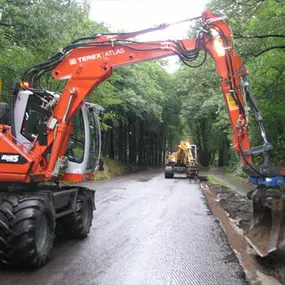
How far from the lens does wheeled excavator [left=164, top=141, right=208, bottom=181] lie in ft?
91.5

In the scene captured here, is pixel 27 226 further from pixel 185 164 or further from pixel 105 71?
pixel 185 164

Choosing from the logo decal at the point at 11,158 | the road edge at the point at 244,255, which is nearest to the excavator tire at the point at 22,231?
the logo decal at the point at 11,158

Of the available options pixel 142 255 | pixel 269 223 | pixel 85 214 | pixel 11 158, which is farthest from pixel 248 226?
pixel 11 158

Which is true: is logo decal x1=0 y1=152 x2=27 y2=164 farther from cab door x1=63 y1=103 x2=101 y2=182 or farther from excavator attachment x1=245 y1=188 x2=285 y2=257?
excavator attachment x1=245 y1=188 x2=285 y2=257

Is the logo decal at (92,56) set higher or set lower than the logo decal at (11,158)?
higher

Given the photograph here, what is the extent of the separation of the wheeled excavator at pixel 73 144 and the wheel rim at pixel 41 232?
0.02m

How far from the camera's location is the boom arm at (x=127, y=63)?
7105 mm

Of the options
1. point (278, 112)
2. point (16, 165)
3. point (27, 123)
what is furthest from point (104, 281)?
point (278, 112)

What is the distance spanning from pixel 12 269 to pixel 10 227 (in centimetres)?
64

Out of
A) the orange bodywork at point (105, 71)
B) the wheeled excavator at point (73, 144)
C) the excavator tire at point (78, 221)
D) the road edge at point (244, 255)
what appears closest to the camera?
the road edge at point (244, 255)

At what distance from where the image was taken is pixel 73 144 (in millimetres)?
7789

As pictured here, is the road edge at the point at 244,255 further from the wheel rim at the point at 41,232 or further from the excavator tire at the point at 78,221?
the wheel rim at the point at 41,232

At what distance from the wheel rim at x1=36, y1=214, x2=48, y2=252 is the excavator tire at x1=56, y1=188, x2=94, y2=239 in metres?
1.44

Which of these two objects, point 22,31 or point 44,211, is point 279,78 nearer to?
point 22,31
